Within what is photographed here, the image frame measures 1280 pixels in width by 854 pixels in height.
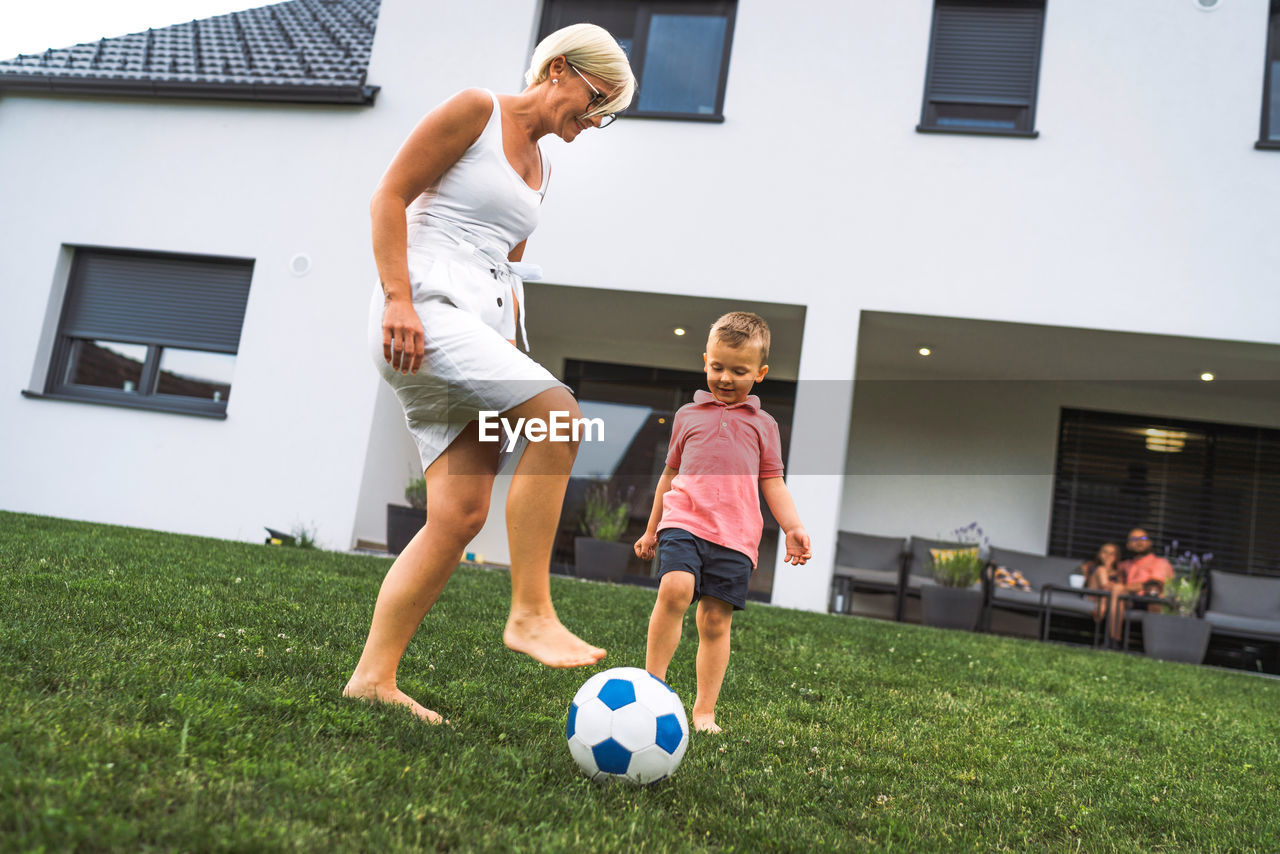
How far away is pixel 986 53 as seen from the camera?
8.84 meters

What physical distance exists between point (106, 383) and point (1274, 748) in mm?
9876

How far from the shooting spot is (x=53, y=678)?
6.97ft

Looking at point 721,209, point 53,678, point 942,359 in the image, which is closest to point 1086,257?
point 942,359

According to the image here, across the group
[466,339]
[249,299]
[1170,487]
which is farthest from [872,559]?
[466,339]

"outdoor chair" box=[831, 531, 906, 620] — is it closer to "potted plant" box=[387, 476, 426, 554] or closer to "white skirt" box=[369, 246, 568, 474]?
"potted plant" box=[387, 476, 426, 554]

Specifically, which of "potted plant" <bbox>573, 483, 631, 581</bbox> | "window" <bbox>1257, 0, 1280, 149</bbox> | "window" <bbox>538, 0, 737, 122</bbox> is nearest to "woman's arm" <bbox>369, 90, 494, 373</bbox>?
"window" <bbox>538, 0, 737, 122</bbox>

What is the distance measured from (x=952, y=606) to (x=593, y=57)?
25.1 ft

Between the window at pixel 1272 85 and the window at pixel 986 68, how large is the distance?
6.52 ft

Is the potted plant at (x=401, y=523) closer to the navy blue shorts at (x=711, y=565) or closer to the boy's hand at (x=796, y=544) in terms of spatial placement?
the navy blue shorts at (x=711, y=565)

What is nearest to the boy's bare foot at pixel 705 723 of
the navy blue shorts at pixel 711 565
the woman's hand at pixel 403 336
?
the navy blue shorts at pixel 711 565

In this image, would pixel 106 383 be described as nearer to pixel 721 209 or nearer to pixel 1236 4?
pixel 721 209

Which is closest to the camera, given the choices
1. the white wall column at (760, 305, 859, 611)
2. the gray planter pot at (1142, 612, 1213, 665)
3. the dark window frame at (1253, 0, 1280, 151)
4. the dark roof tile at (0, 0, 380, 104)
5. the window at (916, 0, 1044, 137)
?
the dark window frame at (1253, 0, 1280, 151)

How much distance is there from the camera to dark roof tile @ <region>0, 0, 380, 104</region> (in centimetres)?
930

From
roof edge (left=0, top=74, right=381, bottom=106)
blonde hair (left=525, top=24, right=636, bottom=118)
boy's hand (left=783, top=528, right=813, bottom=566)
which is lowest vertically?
boy's hand (left=783, top=528, right=813, bottom=566)
